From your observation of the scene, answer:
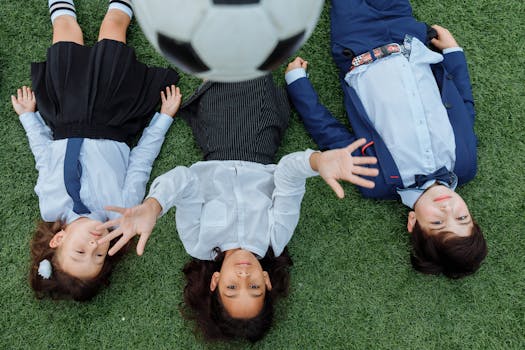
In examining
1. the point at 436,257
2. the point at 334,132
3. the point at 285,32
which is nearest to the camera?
the point at 285,32

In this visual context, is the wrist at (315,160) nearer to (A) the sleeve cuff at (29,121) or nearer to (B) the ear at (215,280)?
(B) the ear at (215,280)

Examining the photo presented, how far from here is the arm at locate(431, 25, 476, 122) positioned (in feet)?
5.31

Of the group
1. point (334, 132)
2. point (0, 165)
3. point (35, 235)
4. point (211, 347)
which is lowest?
point (211, 347)

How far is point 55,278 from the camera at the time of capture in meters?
1.50

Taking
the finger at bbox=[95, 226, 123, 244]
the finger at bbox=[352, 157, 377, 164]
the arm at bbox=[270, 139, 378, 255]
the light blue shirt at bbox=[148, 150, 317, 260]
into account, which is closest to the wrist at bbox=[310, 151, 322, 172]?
the arm at bbox=[270, 139, 378, 255]

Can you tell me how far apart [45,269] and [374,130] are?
113 centimetres

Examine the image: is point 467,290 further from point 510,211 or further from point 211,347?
point 211,347

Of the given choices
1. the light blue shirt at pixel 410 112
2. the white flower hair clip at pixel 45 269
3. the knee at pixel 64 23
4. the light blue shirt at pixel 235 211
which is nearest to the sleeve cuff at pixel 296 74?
the light blue shirt at pixel 410 112

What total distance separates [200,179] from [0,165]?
28.5 inches

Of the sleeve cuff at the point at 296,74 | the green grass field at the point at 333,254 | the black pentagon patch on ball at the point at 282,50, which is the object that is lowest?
the green grass field at the point at 333,254

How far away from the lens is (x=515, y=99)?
1.69 meters

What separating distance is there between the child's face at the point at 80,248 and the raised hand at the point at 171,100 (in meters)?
0.45

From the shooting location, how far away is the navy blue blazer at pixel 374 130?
154 centimetres

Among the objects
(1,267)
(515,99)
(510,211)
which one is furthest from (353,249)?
(1,267)
